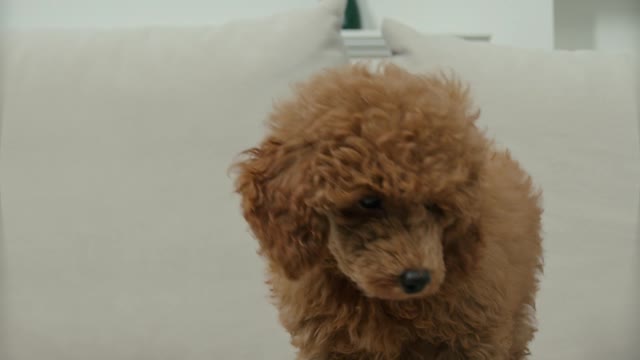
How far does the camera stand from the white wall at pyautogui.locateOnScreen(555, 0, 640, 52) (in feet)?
4.82

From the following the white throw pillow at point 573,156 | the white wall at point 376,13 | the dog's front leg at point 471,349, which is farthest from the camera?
the white wall at point 376,13

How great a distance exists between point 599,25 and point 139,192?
99cm

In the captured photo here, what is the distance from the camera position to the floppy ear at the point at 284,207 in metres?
0.61

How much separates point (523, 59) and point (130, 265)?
686 millimetres

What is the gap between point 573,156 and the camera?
1112mm

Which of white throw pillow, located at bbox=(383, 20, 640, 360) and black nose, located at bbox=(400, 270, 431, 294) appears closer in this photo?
black nose, located at bbox=(400, 270, 431, 294)

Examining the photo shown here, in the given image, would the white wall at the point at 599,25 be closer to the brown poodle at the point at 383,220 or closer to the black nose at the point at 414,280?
the brown poodle at the point at 383,220

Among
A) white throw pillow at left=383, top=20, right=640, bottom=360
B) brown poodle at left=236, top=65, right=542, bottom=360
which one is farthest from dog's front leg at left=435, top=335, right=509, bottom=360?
white throw pillow at left=383, top=20, right=640, bottom=360

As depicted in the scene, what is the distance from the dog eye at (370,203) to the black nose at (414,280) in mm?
60

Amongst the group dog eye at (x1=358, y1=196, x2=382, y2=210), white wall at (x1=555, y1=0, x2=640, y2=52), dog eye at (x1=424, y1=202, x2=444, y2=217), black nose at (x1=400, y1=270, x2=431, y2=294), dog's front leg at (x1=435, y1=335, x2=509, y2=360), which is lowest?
dog's front leg at (x1=435, y1=335, x2=509, y2=360)

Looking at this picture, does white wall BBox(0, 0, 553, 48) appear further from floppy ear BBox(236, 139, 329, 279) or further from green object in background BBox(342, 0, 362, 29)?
floppy ear BBox(236, 139, 329, 279)

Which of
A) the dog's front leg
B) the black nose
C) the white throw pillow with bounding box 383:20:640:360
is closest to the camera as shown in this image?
the black nose

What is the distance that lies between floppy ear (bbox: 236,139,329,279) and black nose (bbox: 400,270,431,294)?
9 cm

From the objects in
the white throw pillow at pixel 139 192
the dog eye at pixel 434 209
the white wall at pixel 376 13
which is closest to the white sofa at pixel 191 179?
the white throw pillow at pixel 139 192
